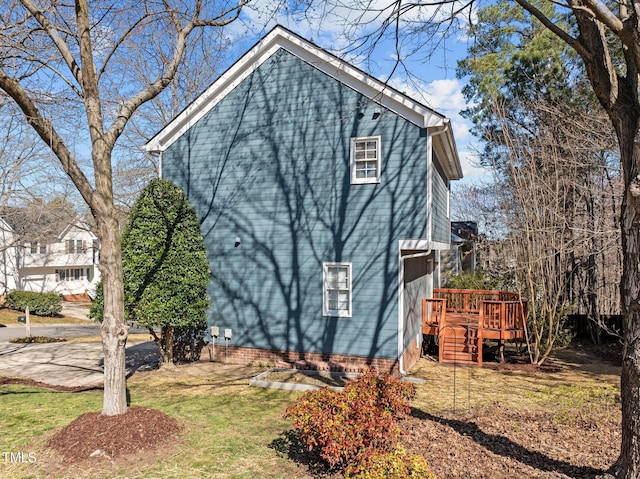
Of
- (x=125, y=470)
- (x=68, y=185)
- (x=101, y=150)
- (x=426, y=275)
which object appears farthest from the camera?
(x=68, y=185)

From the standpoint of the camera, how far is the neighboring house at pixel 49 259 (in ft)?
119

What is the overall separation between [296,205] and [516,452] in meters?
7.75

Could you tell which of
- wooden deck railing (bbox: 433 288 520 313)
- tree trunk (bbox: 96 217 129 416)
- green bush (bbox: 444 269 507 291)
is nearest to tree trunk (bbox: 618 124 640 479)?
Answer: tree trunk (bbox: 96 217 129 416)

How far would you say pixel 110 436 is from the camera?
6293 mm

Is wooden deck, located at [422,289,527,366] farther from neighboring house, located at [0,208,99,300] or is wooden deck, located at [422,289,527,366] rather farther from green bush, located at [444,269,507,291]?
neighboring house, located at [0,208,99,300]

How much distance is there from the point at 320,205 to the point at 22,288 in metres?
37.6

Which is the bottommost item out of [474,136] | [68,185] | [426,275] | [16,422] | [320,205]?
[16,422]

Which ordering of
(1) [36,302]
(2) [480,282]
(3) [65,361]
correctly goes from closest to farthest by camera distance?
(3) [65,361]
(2) [480,282]
(1) [36,302]

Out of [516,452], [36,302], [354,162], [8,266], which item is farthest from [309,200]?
[8,266]

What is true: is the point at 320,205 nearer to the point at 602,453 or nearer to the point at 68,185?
the point at 602,453

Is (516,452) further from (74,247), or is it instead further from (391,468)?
(74,247)

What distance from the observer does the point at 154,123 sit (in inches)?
952

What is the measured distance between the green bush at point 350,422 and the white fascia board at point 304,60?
688 cm

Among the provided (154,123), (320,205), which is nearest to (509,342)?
(320,205)
